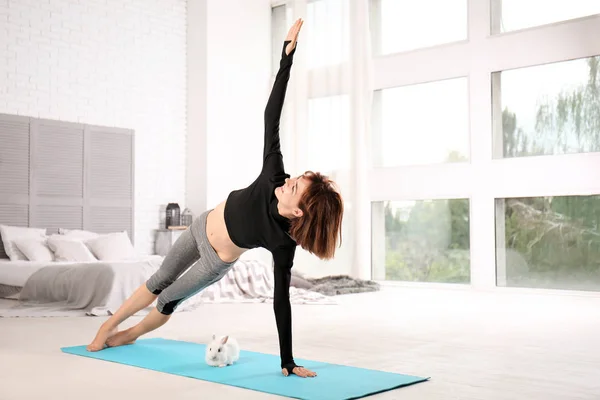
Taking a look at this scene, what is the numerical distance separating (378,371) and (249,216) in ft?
2.94

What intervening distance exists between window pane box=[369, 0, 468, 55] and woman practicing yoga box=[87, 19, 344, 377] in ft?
17.4

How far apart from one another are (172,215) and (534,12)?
4.70m

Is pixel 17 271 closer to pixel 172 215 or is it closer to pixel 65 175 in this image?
pixel 65 175

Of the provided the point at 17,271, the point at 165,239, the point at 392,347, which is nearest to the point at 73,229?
the point at 165,239

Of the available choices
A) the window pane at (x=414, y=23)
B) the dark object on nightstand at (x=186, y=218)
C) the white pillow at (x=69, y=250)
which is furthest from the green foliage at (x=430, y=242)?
the white pillow at (x=69, y=250)

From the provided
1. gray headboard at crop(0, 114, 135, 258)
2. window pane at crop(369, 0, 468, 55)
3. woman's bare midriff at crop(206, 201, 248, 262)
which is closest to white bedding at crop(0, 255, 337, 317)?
gray headboard at crop(0, 114, 135, 258)

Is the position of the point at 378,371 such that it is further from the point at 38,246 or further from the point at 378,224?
the point at 378,224

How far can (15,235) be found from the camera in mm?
7254

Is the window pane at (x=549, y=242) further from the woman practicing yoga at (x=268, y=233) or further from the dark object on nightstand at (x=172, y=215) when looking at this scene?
the woman practicing yoga at (x=268, y=233)

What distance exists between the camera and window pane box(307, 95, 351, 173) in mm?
8992

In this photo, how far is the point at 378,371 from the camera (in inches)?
127

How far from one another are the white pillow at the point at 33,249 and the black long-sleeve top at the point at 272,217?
13.5 feet

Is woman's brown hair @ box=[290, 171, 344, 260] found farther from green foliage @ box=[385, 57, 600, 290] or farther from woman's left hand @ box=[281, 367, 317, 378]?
green foliage @ box=[385, 57, 600, 290]

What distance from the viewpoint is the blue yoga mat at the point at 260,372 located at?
2814mm
